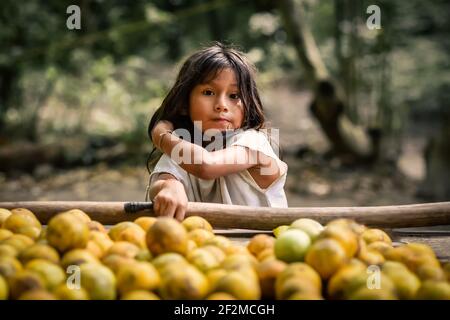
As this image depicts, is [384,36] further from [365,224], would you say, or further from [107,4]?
[365,224]

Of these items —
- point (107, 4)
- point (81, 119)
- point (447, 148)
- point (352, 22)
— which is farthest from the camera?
point (107, 4)

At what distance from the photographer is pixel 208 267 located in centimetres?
127

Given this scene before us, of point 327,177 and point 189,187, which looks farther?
point 327,177

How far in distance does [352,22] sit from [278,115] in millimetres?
3366

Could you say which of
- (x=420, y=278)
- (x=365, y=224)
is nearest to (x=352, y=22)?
(x=365, y=224)

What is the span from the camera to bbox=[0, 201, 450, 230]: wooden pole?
173cm

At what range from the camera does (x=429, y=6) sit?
8.35 meters

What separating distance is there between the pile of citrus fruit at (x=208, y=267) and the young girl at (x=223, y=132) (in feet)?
2.47

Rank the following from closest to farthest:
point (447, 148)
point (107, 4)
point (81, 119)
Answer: point (447, 148) → point (81, 119) → point (107, 4)

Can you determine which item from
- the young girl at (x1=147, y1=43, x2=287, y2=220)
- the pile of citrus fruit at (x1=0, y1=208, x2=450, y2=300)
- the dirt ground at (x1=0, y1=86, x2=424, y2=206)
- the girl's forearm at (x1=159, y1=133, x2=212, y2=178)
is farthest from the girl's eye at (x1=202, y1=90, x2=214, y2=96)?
the dirt ground at (x1=0, y1=86, x2=424, y2=206)

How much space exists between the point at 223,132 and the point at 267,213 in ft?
2.07

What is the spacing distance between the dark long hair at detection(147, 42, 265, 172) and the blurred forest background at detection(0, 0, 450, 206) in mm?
3616

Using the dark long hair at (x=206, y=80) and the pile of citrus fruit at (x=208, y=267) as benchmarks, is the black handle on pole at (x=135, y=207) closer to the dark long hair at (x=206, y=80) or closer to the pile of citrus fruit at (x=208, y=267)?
the pile of citrus fruit at (x=208, y=267)
